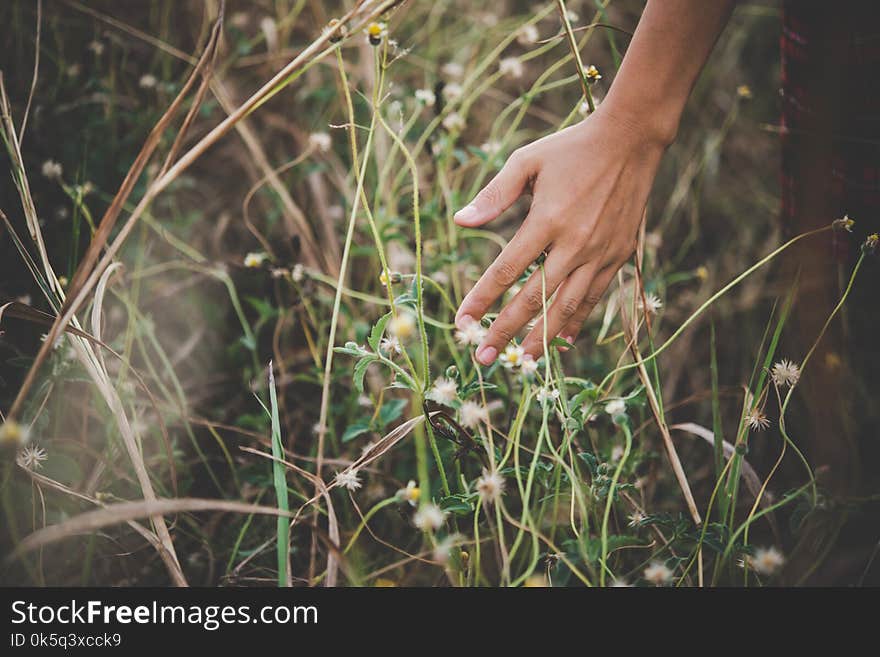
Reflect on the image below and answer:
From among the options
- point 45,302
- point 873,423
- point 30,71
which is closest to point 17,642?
point 45,302

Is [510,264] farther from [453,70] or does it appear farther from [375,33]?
[453,70]

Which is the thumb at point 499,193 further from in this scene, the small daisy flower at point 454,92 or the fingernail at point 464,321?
the small daisy flower at point 454,92

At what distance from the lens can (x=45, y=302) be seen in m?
0.94

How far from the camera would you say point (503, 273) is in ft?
2.16

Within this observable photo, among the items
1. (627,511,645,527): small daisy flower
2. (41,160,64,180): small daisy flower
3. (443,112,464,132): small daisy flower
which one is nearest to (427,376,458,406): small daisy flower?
(627,511,645,527): small daisy flower

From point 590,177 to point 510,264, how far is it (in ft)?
0.39

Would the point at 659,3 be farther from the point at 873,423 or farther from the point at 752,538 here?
the point at 873,423

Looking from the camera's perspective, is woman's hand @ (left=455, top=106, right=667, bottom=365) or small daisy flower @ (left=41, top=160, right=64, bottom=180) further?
small daisy flower @ (left=41, top=160, right=64, bottom=180)

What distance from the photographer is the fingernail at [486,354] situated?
0.67 m

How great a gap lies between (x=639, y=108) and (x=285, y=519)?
20.7 inches

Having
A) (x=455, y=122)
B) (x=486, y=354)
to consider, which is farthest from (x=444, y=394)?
(x=455, y=122)

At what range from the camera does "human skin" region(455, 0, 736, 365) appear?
62cm

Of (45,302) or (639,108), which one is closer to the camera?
(639,108)

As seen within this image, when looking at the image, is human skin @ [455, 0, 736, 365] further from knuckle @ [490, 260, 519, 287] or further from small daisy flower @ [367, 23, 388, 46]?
small daisy flower @ [367, 23, 388, 46]
